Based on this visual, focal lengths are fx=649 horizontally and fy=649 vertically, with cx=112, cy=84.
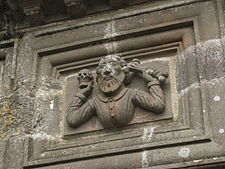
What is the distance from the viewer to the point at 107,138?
201 inches

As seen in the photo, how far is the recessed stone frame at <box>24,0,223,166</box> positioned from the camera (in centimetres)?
490

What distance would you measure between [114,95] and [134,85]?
221 mm

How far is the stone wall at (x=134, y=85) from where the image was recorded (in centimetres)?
484

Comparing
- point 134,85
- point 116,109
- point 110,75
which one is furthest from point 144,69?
point 116,109

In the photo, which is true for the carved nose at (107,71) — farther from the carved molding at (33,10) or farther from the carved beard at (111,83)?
the carved molding at (33,10)

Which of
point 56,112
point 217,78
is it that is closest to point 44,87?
point 56,112

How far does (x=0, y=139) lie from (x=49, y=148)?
458 millimetres

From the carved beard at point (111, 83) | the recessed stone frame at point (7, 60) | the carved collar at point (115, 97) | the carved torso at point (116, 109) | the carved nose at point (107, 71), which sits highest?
the recessed stone frame at point (7, 60)

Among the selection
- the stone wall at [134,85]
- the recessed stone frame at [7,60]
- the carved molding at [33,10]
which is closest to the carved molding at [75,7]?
the stone wall at [134,85]

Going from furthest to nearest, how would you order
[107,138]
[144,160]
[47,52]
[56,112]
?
1. [47,52]
2. [56,112]
3. [107,138]
4. [144,160]

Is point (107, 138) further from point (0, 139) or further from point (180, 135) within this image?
point (0, 139)

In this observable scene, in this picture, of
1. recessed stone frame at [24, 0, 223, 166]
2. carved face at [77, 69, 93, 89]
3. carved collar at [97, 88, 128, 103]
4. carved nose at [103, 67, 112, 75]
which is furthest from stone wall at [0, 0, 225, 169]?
carved nose at [103, 67, 112, 75]

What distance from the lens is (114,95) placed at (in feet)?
17.3

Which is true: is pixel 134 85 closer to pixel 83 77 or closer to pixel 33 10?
pixel 83 77
